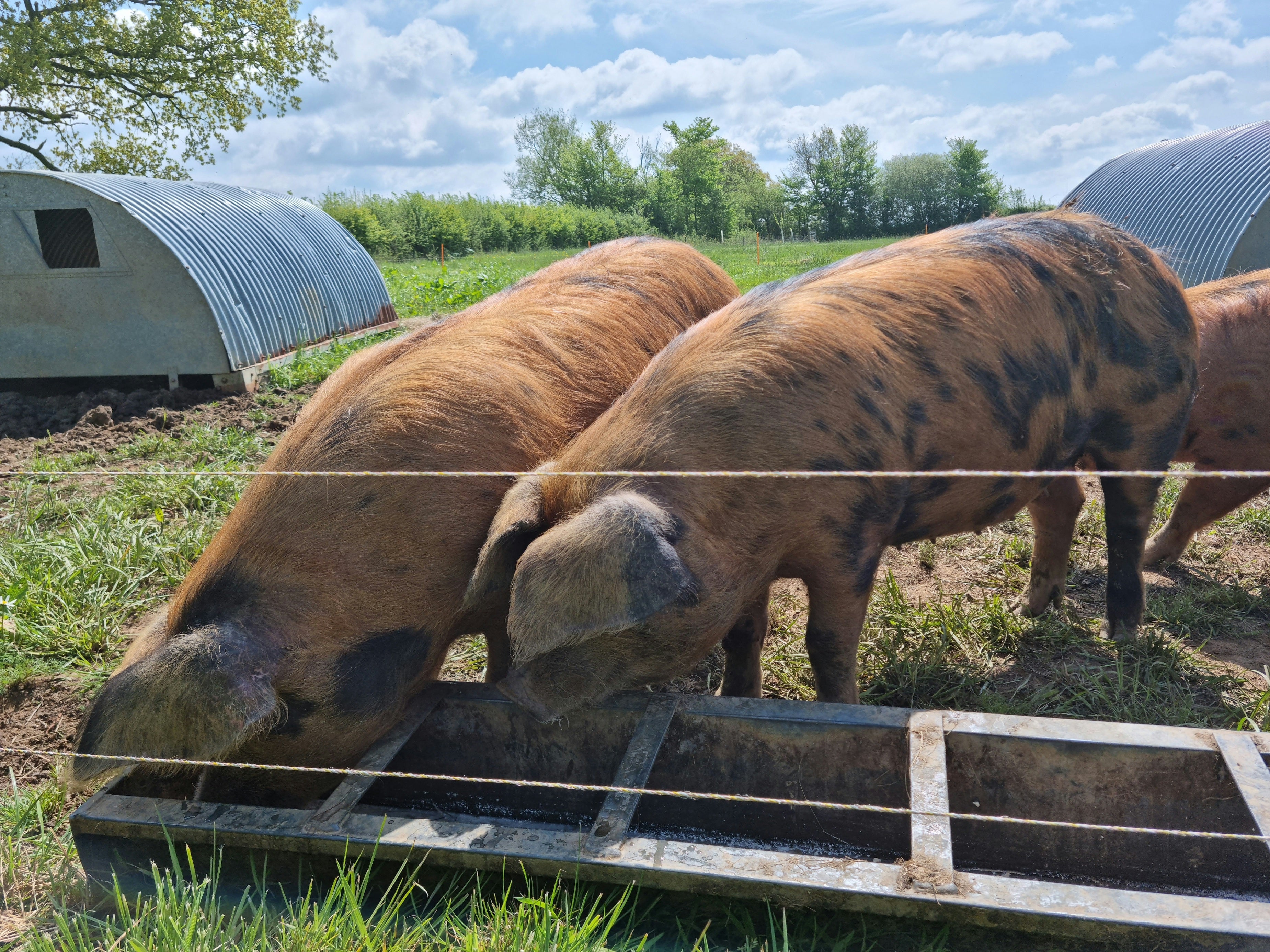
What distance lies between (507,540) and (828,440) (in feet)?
3.45

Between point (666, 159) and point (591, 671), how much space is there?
45.5 meters

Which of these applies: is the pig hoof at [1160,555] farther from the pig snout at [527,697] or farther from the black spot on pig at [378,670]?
the black spot on pig at [378,670]

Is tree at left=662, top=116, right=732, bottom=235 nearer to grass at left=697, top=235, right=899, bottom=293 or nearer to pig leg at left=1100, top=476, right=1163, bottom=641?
grass at left=697, top=235, right=899, bottom=293

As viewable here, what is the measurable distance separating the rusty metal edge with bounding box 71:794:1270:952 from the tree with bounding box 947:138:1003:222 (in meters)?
52.2

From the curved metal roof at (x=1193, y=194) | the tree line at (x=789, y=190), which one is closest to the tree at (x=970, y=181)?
the tree line at (x=789, y=190)

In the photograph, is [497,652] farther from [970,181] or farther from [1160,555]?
[970,181]

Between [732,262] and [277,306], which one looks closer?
[277,306]

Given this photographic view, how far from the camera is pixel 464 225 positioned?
3481 cm

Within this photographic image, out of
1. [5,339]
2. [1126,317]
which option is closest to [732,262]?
[5,339]

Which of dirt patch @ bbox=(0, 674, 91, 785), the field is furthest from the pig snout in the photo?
dirt patch @ bbox=(0, 674, 91, 785)

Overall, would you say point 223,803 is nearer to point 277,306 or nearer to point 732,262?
point 277,306

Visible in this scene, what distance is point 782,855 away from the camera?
2.42 metres

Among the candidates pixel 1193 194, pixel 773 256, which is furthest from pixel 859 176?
pixel 1193 194

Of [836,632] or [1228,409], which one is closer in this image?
[836,632]
